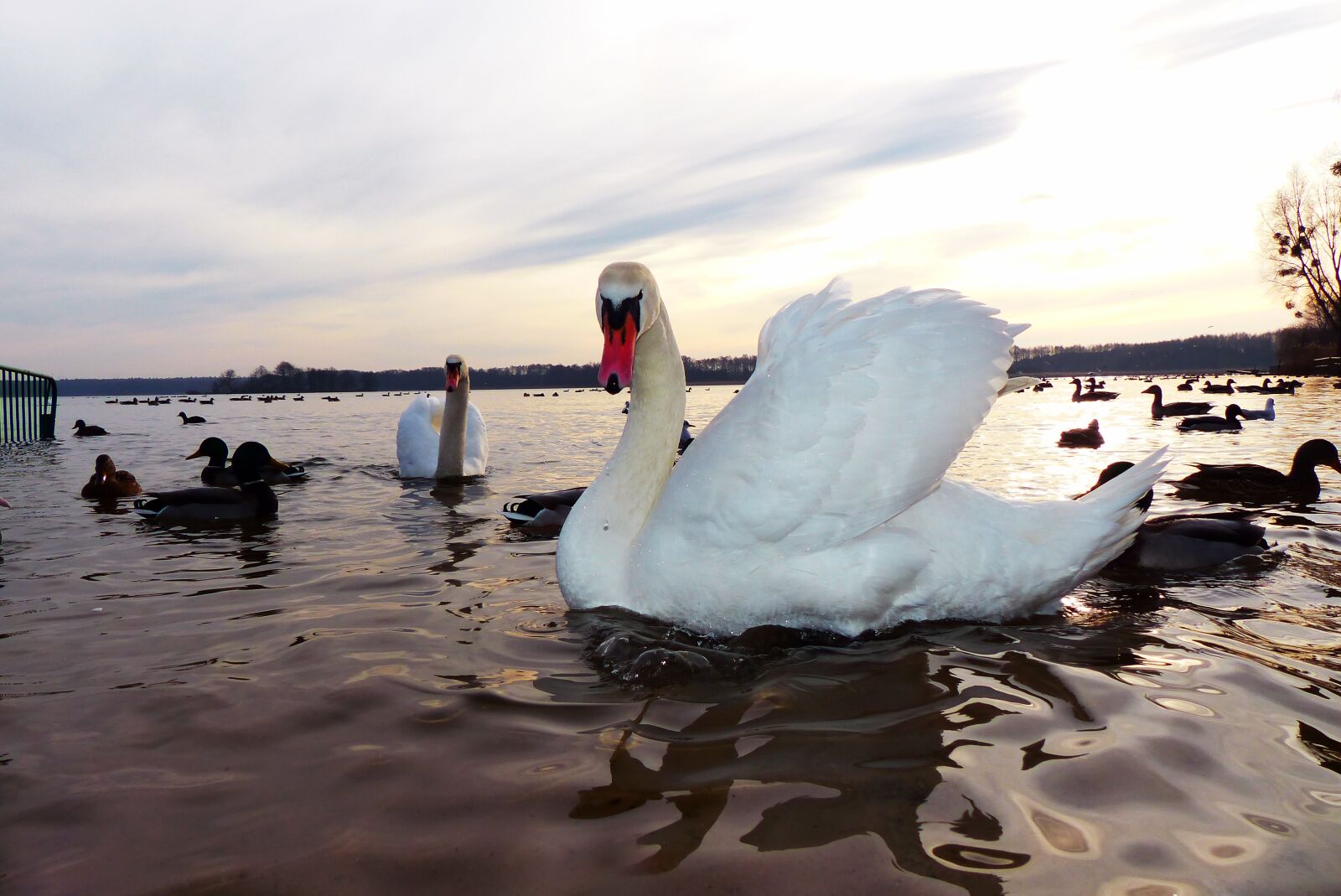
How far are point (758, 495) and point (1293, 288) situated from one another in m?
62.7

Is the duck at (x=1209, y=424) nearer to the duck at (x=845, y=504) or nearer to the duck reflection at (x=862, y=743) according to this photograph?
the duck at (x=845, y=504)

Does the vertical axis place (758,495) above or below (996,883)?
above

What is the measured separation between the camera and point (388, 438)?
20.6 meters

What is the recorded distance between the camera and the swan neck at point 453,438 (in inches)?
431

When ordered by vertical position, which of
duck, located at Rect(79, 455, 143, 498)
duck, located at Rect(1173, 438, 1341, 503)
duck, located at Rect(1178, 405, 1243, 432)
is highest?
duck, located at Rect(1178, 405, 1243, 432)

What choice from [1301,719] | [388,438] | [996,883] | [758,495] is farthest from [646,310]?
[388,438]

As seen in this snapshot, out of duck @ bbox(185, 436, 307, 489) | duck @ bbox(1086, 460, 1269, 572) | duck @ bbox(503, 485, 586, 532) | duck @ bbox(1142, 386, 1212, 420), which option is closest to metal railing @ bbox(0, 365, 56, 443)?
duck @ bbox(185, 436, 307, 489)

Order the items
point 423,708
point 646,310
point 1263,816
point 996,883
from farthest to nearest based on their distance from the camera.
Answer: point 646,310 < point 423,708 < point 1263,816 < point 996,883

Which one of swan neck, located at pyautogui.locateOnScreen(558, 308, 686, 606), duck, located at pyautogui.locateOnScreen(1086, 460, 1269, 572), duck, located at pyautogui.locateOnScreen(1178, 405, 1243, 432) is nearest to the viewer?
swan neck, located at pyautogui.locateOnScreen(558, 308, 686, 606)

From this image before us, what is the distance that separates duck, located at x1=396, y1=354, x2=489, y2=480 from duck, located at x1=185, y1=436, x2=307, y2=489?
1541 mm

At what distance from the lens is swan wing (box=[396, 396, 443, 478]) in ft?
36.9

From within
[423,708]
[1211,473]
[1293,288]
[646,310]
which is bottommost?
[423,708]

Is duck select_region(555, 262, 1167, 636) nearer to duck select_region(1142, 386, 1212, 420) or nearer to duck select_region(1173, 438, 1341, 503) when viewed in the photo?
duck select_region(1173, 438, 1341, 503)

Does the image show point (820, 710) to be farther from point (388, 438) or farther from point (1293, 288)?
point (1293, 288)
